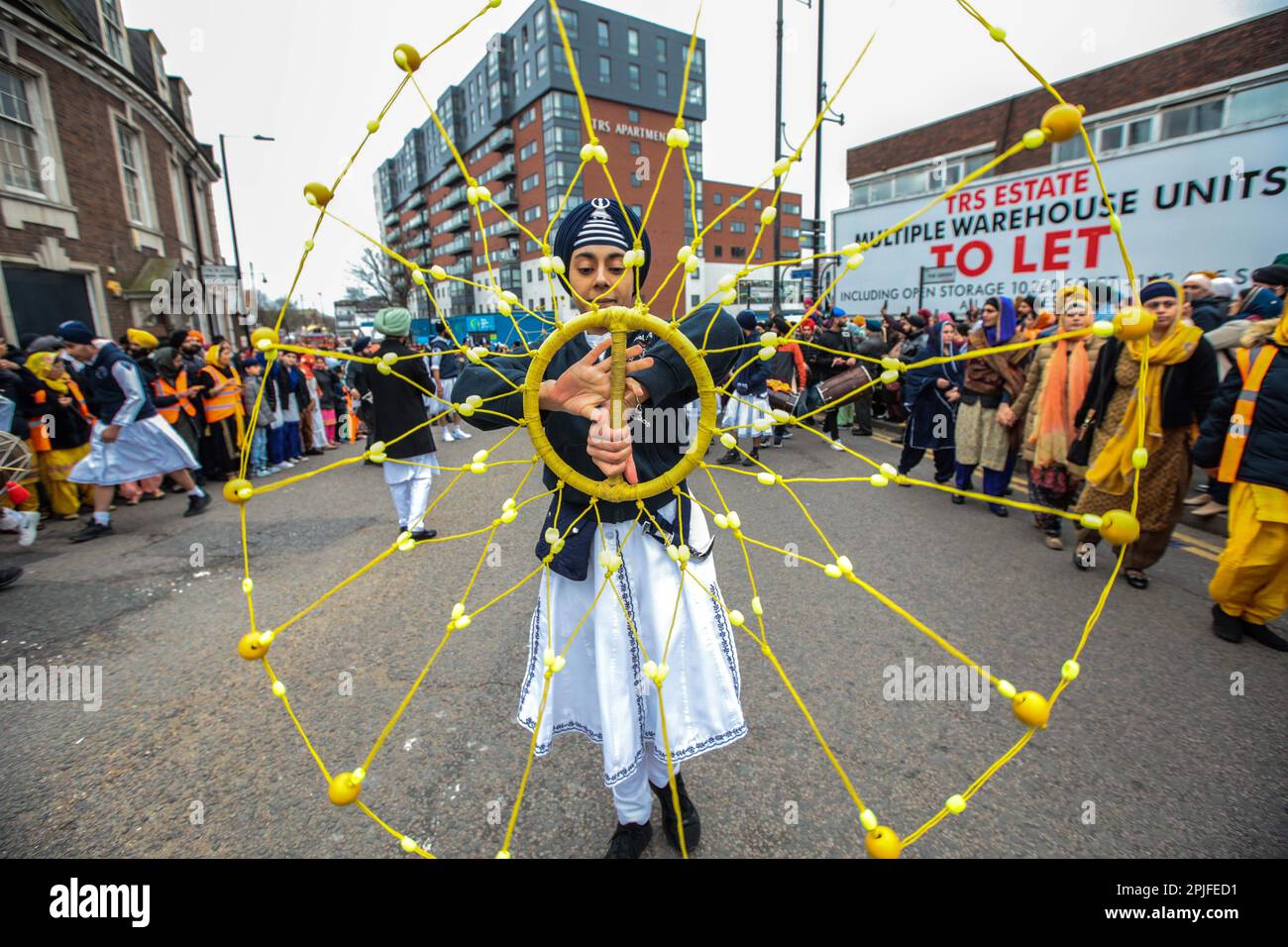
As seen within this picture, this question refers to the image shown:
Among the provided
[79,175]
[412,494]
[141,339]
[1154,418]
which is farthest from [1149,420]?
[79,175]

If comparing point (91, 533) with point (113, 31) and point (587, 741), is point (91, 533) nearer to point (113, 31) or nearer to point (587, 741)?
point (587, 741)

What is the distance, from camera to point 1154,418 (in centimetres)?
395

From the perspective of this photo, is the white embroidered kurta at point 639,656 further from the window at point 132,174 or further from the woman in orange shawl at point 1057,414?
the window at point 132,174

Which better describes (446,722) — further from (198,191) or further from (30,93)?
(198,191)

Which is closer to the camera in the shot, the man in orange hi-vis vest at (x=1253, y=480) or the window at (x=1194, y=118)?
the man in orange hi-vis vest at (x=1253, y=480)

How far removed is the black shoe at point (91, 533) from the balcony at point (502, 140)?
177 ft

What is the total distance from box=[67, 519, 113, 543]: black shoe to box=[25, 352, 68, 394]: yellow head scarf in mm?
1625

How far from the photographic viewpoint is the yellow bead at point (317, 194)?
1.37m

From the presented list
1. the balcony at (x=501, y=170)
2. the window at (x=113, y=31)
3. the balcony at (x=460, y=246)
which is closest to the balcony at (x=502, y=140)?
the balcony at (x=501, y=170)

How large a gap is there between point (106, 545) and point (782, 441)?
331 inches

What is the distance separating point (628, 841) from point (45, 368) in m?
7.85

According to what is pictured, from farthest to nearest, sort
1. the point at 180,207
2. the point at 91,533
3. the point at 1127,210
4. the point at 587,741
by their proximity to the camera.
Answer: the point at 180,207 → the point at 1127,210 → the point at 91,533 → the point at 587,741

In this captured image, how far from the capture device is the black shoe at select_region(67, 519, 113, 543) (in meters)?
5.88

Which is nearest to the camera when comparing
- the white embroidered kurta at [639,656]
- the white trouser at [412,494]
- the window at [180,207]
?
the white embroidered kurta at [639,656]
